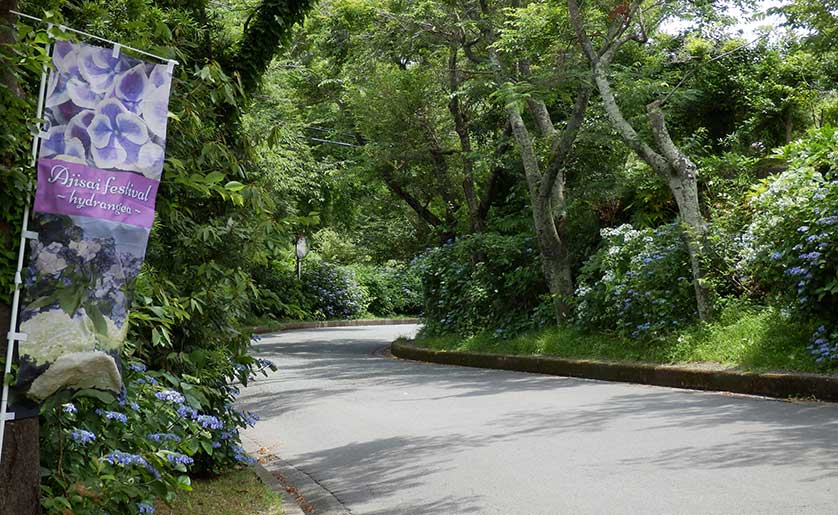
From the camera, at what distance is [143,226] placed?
13.9 ft

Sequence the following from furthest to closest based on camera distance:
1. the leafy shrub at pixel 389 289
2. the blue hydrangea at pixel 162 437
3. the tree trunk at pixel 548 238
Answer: the leafy shrub at pixel 389 289 → the tree trunk at pixel 548 238 → the blue hydrangea at pixel 162 437

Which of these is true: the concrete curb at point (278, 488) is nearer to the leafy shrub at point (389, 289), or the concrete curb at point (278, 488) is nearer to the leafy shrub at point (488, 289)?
the leafy shrub at point (488, 289)

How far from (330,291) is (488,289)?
61.5ft

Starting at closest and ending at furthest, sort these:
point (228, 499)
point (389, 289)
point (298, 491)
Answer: point (228, 499), point (298, 491), point (389, 289)

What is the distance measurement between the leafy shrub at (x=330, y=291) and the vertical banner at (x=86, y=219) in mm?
31720

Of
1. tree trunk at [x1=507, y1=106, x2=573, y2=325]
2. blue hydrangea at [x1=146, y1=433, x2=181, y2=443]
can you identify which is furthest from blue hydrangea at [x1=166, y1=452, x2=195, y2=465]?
tree trunk at [x1=507, y1=106, x2=573, y2=325]

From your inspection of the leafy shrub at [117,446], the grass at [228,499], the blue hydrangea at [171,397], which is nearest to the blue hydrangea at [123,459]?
the leafy shrub at [117,446]

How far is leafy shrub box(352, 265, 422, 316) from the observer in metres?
40.6

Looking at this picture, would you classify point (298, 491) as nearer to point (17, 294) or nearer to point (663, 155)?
point (17, 294)

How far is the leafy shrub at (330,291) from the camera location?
36.4 metres

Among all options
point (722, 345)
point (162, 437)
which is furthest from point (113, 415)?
point (722, 345)

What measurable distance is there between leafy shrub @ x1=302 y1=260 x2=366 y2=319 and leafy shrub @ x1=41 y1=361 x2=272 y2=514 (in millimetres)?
30757

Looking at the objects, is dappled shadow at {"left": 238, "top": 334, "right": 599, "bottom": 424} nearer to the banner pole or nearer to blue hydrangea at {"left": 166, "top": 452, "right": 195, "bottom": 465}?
blue hydrangea at {"left": 166, "top": 452, "right": 195, "bottom": 465}

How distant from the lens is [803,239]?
420 inches
